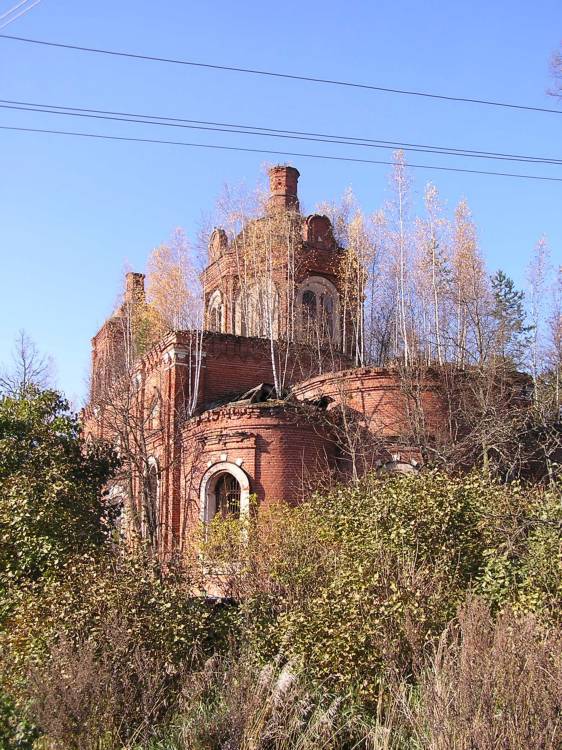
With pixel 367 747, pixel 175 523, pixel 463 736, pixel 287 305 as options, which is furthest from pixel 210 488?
pixel 463 736

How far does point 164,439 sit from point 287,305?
32.5 ft

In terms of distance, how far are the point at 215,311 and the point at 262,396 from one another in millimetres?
14075

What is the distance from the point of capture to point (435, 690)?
20.0 feet

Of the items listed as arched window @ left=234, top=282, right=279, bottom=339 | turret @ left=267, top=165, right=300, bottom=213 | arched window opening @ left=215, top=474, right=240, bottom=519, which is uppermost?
turret @ left=267, top=165, right=300, bottom=213

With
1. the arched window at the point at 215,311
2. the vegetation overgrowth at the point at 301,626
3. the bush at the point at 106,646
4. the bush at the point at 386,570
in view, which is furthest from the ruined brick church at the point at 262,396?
the bush at the point at 106,646

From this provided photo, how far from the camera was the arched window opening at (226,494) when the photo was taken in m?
21.8

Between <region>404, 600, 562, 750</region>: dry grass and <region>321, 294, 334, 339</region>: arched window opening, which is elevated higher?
<region>321, 294, 334, 339</region>: arched window opening

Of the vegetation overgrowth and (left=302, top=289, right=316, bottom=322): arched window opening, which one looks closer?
the vegetation overgrowth

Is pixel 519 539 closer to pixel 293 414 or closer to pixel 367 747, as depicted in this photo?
pixel 367 747

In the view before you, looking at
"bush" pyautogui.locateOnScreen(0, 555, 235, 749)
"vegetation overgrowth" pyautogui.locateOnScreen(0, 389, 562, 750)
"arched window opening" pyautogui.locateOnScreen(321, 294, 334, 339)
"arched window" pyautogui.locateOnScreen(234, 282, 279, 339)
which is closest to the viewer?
"vegetation overgrowth" pyautogui.locateOnScreen(0, 389, 562, 750)

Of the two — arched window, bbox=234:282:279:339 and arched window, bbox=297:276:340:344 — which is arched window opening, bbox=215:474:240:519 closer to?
arched window, bbox=234:282:279:339

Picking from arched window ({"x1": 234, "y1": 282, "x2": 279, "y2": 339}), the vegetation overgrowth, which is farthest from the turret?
the vegetation overgrowth

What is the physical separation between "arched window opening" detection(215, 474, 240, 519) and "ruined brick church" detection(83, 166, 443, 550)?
0.09ft

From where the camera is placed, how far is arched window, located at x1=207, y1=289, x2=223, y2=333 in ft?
120
